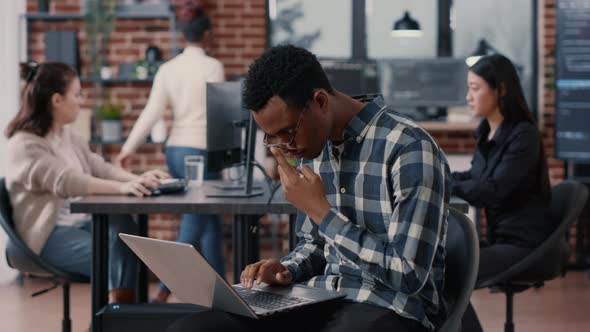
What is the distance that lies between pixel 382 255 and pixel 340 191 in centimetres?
25

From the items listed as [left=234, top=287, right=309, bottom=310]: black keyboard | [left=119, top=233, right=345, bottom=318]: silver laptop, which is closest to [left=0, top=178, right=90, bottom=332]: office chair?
[left=119, top=233, right=345, bottom=318]: silver laptop

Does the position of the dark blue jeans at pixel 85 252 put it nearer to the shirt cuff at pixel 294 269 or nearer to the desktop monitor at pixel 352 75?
the shirt cuff at pixel 294 269

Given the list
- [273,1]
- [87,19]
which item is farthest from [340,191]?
[273,1]

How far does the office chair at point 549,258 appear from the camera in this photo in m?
3.03

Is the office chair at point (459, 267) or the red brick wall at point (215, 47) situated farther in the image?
the red brick wall at point (215, 47)

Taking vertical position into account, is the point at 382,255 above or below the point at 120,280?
above

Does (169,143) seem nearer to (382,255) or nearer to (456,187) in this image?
(456,187)

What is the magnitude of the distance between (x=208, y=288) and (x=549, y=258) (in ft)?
5.80

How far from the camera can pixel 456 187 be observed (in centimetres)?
322

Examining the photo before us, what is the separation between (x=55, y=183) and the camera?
3193mm

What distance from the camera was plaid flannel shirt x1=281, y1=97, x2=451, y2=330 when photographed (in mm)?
1644

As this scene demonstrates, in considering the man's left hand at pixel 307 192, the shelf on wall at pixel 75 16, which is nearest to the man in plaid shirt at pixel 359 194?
the man's left hand at pixel 307 192

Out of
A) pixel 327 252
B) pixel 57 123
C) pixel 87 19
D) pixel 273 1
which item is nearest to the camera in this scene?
pixel 327 252

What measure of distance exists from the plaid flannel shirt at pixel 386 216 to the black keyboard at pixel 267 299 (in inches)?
4.2
